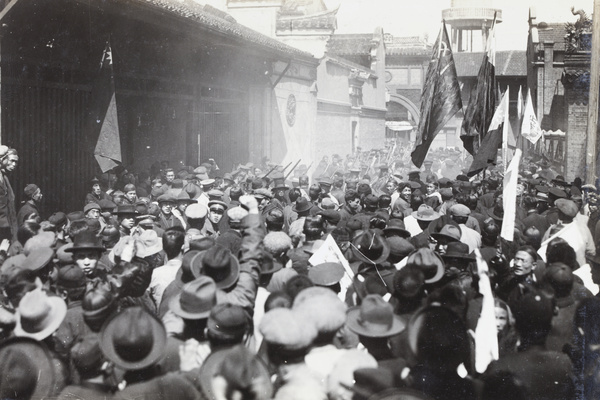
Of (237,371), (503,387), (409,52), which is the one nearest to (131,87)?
(237,371)

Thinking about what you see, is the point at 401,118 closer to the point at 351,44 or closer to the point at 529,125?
the point at 351,44

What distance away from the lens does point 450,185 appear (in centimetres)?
974

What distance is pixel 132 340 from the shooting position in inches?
116

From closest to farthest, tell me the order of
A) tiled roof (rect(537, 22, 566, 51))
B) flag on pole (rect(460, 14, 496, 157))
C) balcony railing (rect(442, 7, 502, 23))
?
flag on pole (rect(460, 14, 496, 157))
tiled roof (rect(537, 22, 566, 51))
balcony railing (rect(442, 7, 502, 23))

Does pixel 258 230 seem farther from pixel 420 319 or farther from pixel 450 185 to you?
pixel 450 185

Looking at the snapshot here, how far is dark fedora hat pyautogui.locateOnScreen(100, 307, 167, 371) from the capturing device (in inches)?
116

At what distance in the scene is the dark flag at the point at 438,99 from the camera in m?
Answer: 7.32

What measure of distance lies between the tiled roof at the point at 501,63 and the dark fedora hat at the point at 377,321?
42.4 meters

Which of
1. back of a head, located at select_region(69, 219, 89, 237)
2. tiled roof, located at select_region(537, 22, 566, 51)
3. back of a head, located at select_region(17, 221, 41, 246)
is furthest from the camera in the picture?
tiled roof, located at select_region(537, 22, 566, 51)

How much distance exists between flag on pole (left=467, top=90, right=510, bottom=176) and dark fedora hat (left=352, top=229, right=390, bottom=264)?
320 cm

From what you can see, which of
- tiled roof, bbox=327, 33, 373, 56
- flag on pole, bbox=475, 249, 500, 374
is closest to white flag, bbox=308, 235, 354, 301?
flag on pole, bbox=475, 249, 500, 374

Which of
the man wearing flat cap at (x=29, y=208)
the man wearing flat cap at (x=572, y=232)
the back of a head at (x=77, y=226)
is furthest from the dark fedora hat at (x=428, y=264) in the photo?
the man wearing flat cap at (x=29, y=208)

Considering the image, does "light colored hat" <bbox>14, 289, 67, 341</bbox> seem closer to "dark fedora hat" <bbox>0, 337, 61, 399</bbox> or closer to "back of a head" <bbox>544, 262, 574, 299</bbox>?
"dark fedora hat" <bbox>0, 337, 61, 399</bbox>

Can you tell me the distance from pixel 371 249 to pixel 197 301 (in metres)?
1.68
